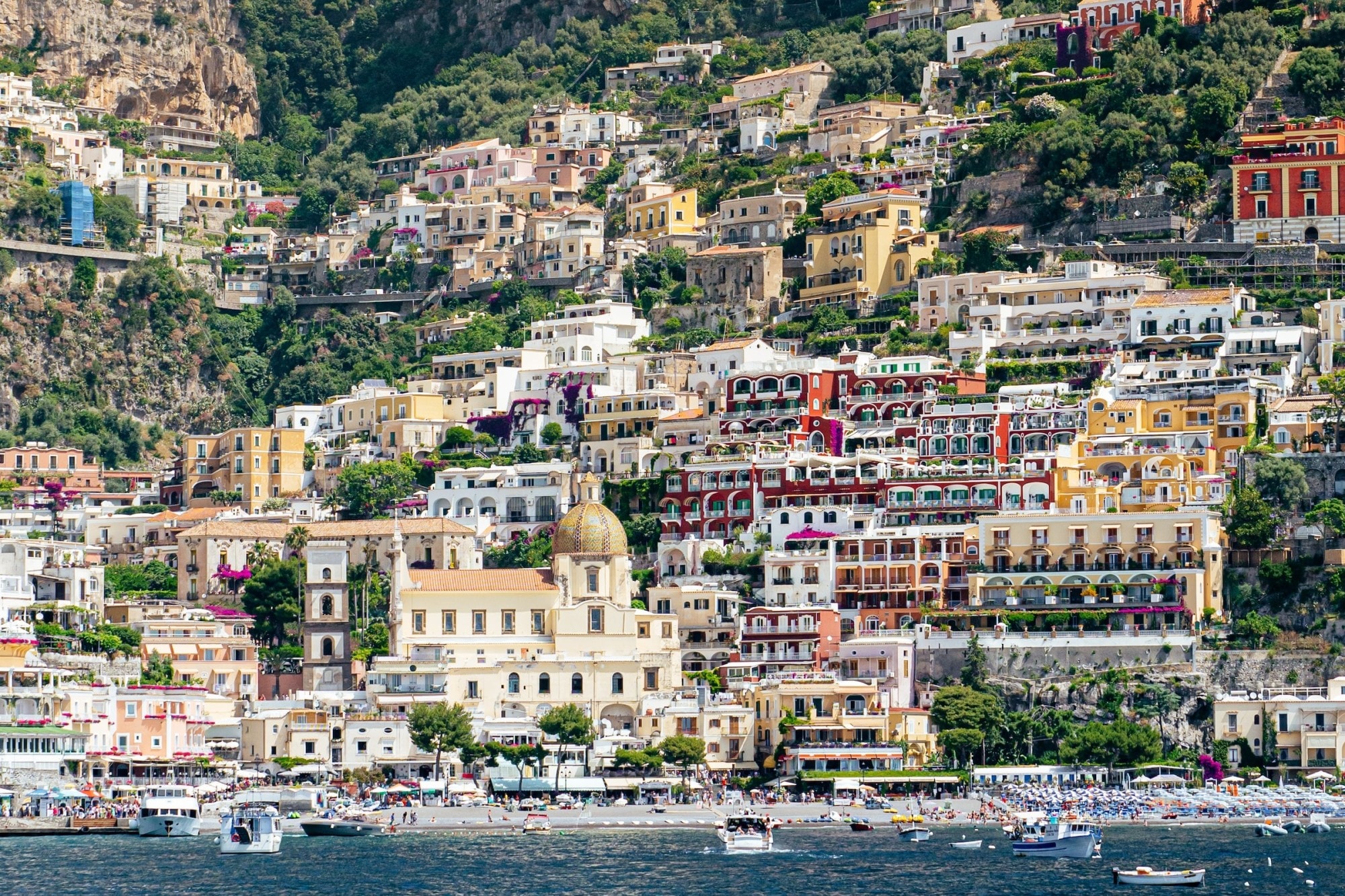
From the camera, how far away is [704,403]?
155125mm

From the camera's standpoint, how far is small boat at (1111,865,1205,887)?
101 meters

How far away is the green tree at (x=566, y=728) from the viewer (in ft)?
418

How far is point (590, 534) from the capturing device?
138000 millimetres

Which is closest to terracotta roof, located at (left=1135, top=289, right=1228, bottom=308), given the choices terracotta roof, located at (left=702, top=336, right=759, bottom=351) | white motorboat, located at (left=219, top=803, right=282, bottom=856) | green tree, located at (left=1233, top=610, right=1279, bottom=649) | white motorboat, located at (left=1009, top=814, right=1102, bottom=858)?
terracotta roof, located at (left=702, top=336, right=759, bottom=351)

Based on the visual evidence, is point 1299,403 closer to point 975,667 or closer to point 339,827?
point 975,667

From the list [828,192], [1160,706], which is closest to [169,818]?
[1160,706]

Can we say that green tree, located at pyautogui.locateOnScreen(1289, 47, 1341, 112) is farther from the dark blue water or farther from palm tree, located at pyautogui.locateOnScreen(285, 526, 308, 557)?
the dark blue water

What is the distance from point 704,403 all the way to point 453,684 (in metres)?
26.3

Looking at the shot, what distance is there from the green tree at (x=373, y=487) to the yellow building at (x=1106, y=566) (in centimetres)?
3283

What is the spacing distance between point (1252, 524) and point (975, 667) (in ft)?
40.2

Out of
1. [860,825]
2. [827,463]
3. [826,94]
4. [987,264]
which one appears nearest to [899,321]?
[987,264]

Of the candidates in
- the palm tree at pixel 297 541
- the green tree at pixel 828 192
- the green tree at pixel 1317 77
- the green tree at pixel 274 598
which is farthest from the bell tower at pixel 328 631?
the green tree at pixel 1317 77

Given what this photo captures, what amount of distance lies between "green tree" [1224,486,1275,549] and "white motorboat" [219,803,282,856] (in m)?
39.9

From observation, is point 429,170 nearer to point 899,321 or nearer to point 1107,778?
point 899,321
